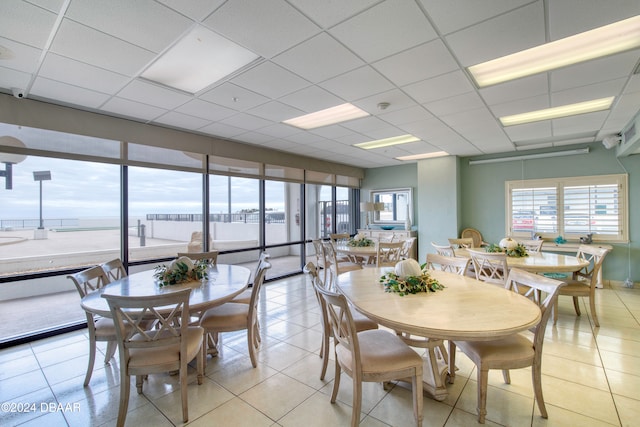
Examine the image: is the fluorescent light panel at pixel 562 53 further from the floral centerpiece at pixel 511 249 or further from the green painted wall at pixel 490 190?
the green painted wall at pixel 490 190

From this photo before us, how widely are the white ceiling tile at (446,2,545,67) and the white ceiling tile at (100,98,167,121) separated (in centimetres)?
328

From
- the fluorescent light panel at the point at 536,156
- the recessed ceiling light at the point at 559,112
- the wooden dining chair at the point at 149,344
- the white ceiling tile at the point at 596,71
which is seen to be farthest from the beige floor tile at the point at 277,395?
the fluorescent light panel at the point at 536,156

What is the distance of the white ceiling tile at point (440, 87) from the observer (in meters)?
2.63

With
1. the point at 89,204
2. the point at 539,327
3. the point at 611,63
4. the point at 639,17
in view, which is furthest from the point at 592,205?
the point at 89,204

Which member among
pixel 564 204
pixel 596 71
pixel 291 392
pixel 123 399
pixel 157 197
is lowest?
pixel 291 392

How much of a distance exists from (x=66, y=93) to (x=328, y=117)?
297 cm

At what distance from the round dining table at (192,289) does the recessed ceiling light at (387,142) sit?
11.2ft

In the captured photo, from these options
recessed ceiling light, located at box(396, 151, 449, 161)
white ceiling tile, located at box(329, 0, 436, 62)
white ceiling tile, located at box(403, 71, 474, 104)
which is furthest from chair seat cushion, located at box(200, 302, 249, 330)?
recessed ceiling light, located at box(396, 151, 449, 161)

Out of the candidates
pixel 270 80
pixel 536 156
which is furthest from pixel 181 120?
pixel 536 156

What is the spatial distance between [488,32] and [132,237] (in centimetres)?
470

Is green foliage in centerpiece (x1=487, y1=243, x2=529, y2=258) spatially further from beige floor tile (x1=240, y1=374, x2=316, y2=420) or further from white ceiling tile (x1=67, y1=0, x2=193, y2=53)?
white ceiling tile (x1=67, y1=0, x2=193, y2=53)

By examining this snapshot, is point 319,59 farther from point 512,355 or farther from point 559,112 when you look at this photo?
point 559,112

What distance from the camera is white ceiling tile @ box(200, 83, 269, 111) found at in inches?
112

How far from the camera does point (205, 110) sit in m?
3.43
